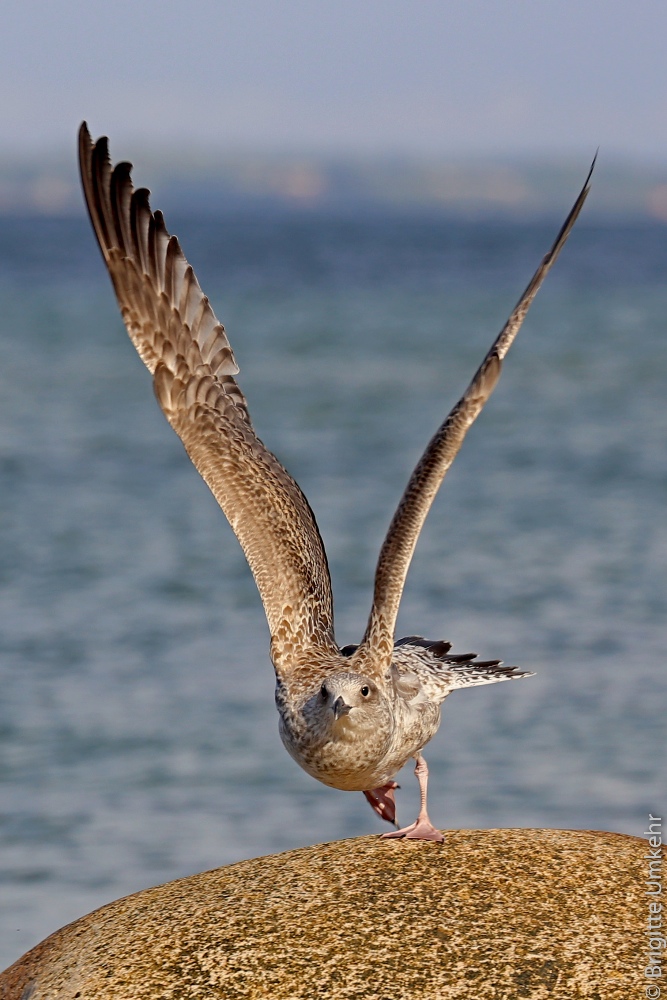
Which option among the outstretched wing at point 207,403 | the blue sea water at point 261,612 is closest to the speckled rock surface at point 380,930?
the outstretched wing at point 207,403

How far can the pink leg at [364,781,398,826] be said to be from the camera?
6.64 meters

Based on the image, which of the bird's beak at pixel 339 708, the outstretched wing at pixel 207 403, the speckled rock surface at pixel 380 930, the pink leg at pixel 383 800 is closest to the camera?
the speckled rock surface at pixel 380 930

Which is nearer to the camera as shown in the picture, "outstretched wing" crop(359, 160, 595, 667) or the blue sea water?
"outstretched wing" crop(359, 160, 595, 667)

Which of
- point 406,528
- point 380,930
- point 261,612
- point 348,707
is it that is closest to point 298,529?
point 406,528

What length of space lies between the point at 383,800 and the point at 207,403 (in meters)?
2.03

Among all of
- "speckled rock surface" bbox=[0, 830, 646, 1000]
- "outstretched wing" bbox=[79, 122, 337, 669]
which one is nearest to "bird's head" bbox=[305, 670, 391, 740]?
"speckled rock surface" bbox=[0, 830, 646, 1000]

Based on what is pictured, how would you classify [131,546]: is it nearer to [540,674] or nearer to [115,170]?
[540,674]

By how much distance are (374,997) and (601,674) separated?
5838 millimetres

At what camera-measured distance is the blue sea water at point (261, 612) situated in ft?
26.9

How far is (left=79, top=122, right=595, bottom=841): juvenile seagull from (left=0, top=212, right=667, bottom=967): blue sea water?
4.80 feet

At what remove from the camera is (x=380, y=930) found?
490 centimetres

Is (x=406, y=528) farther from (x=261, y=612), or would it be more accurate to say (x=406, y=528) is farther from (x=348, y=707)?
(x=261, y=612)

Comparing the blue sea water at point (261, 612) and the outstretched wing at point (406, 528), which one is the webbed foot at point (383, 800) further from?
the blue sea water at point (261, 612)

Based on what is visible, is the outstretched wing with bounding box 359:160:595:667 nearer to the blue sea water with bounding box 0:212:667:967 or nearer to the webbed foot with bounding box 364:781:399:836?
the webbed foot with bounding box 364:781:399:836
